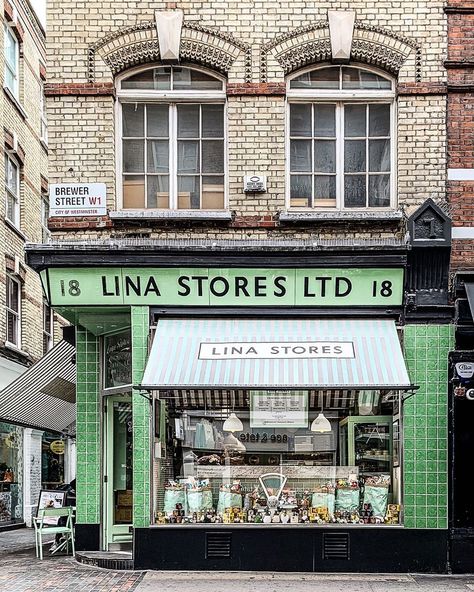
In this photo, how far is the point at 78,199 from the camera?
12.6 metres

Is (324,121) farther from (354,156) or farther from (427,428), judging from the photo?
(427,428)

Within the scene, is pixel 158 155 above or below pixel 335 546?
above

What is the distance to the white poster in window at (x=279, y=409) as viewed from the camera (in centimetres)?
1244

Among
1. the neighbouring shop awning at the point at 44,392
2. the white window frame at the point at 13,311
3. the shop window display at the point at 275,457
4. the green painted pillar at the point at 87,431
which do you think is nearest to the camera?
the shop window display at the point at 275,457

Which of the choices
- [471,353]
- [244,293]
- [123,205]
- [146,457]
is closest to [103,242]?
[123,205]

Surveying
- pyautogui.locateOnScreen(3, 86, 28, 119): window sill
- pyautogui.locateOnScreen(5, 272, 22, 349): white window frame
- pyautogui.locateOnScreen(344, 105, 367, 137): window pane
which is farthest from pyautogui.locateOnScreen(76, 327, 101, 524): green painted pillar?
pyautogui.locateOnScreen(3, 86, 28, 119): window sill

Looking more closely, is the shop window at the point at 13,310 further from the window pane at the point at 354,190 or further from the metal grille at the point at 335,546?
the metal grille at the point at 335,546

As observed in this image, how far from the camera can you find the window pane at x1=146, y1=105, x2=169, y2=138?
1303 cm

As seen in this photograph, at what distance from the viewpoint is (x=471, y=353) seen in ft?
→ 39.6

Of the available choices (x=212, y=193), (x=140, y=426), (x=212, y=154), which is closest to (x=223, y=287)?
(x=212, y=193)

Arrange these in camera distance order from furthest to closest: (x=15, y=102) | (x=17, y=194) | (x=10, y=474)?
1. (x=17, y=194)
2. (x=15, y=102)
3. (x=10, y=474)

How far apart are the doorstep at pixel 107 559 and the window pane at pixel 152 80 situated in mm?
6433

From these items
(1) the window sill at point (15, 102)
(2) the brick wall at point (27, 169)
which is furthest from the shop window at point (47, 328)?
(1) the window sill at point (15, 102)

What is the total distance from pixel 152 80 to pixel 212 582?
679cm
